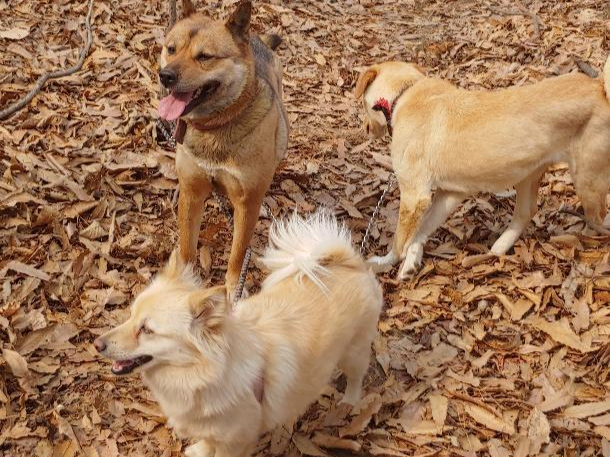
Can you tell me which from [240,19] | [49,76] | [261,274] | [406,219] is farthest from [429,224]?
[49,76]

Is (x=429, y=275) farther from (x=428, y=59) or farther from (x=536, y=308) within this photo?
(x=428, y=59)

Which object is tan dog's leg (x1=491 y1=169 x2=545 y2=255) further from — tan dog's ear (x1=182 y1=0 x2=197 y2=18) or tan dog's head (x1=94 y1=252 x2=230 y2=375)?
tan dog's head (x1=94 y1=252 x2=230 y2=375)

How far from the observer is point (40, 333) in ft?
12.3

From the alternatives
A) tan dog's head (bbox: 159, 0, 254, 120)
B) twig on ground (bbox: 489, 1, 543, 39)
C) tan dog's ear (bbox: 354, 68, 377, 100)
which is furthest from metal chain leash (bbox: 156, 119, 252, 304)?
twig on ground (bbox: 489, 1, 543, 39)

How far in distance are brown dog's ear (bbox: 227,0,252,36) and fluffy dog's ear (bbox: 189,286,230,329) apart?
7.23ft

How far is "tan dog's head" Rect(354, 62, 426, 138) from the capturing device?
4.94 metres

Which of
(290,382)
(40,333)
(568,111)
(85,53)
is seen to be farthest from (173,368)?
(85,53)

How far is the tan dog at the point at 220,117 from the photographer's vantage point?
12.5 ft

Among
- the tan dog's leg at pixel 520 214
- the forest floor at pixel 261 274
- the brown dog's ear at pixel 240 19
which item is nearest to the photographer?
the forest floor at pixel 261 274

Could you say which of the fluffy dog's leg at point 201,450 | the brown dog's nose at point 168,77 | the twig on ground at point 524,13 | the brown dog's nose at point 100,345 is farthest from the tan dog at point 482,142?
the twig on ground at point 524,13

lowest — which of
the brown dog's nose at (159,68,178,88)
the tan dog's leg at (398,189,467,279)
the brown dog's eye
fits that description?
the tan dog's leg at (398,189,467,279)

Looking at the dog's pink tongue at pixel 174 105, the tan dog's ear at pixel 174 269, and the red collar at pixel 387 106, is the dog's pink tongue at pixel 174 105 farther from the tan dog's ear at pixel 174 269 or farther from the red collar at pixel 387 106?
the red collar at pixel 387 106

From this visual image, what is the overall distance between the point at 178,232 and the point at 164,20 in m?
3.86

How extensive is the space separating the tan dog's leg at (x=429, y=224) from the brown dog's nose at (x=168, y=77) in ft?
7.70
